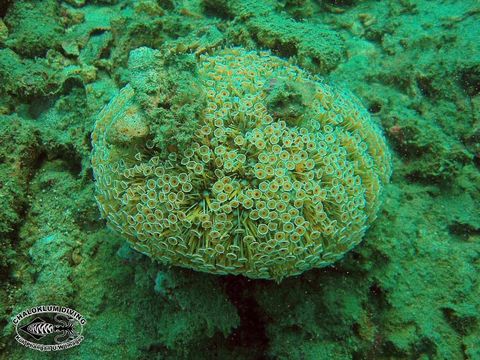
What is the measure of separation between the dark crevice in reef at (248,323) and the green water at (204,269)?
2 centimetres

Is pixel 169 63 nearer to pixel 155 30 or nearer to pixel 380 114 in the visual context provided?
pixel 155 30

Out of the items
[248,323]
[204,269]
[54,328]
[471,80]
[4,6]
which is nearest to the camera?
[204,269]

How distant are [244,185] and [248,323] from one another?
6.37ft

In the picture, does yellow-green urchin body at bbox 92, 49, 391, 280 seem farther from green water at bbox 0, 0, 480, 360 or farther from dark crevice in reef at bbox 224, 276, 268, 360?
dark crevice in reef at bbox 224, 276, 268, 360

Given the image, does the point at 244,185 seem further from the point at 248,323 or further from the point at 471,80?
the point at 471,80

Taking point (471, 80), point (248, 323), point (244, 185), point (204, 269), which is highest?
point (471, 80)

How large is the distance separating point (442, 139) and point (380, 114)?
867 mm

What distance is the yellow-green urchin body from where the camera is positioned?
294cm

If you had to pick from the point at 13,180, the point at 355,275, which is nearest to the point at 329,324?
the point at 355,275

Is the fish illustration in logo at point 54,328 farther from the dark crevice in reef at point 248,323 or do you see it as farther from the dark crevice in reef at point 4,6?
the dark crevice in reef at point 4,6

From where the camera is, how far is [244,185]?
305 cm

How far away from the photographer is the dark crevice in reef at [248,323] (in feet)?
12.5

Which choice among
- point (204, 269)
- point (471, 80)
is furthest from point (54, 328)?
point (471, 80)

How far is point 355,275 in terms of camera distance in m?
3.83
